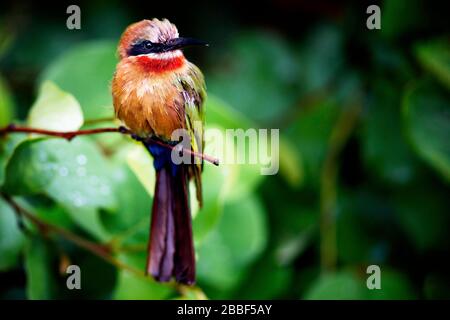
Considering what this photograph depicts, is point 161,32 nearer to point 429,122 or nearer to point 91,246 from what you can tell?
point 91,246

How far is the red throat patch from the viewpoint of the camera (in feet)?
1.54

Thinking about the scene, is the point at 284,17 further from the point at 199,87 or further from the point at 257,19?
the point at 199,87

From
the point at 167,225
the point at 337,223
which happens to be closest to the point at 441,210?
the point at 337,223

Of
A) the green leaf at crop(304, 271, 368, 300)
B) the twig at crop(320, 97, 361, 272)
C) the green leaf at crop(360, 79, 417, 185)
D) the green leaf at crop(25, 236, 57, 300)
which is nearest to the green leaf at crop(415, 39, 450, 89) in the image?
the green leaf at crop(360, 79, 417, 185)

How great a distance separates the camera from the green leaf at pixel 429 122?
0.82 metres

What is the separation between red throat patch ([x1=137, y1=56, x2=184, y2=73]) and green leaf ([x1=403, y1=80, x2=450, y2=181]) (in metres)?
0.48

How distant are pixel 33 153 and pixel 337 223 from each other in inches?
23.9

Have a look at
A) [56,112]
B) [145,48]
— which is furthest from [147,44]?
[56,112]

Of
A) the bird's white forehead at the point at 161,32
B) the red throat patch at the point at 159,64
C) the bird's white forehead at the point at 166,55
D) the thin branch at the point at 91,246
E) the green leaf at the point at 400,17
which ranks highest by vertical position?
the green leaf at the point at 400,17

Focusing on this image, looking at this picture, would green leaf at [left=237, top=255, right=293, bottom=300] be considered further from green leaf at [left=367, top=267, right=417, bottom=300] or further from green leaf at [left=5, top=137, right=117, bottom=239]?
green leaf at [left=5, top=137, right=117, bottom=239]

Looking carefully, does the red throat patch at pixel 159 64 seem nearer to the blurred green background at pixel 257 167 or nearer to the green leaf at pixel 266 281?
the blurred green background at pixel 257 167

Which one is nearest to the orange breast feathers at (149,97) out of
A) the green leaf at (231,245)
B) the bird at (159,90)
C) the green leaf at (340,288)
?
the bird at (159,90)

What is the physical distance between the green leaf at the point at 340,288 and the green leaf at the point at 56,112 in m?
0.45

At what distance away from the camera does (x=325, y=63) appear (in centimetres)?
131
